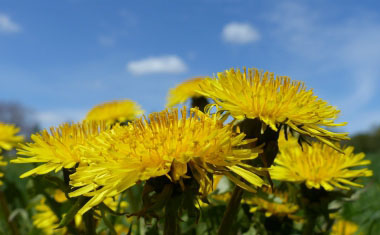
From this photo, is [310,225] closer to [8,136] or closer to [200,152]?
[200,152]

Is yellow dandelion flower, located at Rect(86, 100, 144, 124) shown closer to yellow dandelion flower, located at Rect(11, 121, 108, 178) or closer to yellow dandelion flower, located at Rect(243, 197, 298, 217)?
yellow dandelion flower, located at Rect(243, 197, 298, 217)

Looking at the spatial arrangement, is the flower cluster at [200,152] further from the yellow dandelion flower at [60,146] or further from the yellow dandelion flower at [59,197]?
the yellow dandelion flower at [59,197]

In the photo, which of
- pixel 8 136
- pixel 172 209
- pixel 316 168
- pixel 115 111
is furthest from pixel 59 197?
pixel 316 168

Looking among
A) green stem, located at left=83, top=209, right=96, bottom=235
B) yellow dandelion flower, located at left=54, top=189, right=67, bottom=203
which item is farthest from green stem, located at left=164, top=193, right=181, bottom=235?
yellow dandelion flower, located at left=54, top=189, right=67, bottom=203

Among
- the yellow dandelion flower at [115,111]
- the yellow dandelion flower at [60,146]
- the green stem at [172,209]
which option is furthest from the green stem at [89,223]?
the yellow dandelion flower at [115,111]

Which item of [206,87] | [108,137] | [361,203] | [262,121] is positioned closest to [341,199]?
[262,121]
